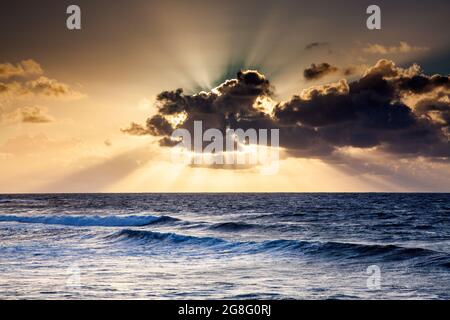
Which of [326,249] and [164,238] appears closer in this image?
[326,249]

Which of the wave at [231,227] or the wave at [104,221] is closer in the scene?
the wave at [231,227]

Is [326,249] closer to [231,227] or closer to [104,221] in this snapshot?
[231,227]

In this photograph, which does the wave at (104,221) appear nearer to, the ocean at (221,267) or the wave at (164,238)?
the wave at (164,238)

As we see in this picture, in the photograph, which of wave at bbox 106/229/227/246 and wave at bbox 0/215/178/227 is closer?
wave at bbox 106/229/227/246

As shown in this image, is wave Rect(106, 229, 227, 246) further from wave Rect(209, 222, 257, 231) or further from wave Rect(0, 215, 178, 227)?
wave Rect(0, 215, 178, 227)

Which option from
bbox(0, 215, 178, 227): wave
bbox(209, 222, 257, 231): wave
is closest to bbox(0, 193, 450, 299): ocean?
bbox(209, 222, 257, 231): wave

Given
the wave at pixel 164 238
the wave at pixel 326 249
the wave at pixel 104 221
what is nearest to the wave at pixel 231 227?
the wave at pixel 164 238

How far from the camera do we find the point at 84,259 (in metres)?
21.4

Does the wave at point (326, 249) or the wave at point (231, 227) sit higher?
the wave at point (231, 227)

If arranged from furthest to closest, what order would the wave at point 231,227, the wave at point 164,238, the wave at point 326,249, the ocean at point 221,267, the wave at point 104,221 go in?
the wave at point 104,221 < the wave at point 231,227 < the wave at point 164,238 < the wave at point 326,249 < the ocean at point 221,267

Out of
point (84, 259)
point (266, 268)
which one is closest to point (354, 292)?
point (266, 268)

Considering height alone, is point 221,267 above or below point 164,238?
below

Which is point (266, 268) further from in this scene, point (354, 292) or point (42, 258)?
point (42, 258)

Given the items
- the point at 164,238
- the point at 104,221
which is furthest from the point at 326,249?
the point at 104,221
